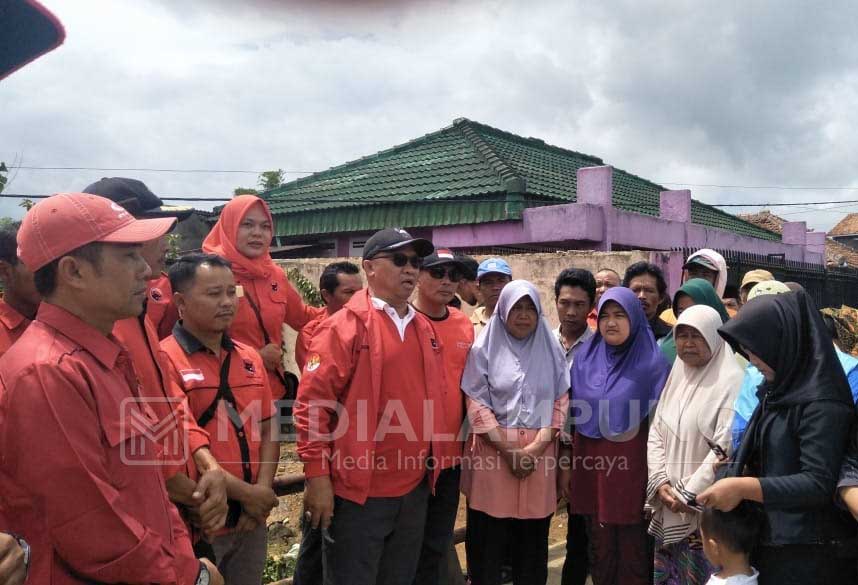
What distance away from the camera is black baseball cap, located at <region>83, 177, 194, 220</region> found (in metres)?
2.95

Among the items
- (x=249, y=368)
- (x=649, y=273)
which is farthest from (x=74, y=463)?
(x=649, y=273)

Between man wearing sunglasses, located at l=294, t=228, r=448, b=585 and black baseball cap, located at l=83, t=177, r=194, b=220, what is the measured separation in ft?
3.13

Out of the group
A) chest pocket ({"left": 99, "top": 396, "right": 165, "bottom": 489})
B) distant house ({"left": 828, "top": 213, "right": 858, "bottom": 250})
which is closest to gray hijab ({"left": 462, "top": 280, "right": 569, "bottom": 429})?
chest pocket ({"left": 99, "top": 396, "right": 165, "bottom": 489})

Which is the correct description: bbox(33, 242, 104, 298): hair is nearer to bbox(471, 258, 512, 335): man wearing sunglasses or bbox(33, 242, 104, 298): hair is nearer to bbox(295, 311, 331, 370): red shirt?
bbox(295, 311, 331, 370): red shirt

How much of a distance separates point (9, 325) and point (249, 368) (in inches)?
36.7

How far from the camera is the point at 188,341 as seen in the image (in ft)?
9.27

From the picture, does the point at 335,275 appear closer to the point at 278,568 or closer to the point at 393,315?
the point at 393,315

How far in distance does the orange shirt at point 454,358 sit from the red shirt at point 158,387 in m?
1.41

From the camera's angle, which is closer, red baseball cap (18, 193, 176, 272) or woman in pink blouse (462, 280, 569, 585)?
red baseball cap (18, 193, 176, 272)

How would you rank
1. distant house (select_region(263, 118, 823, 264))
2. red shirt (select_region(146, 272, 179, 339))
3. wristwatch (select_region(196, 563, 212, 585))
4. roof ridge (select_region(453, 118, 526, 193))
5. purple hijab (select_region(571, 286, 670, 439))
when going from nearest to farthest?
wristwatch (select_region(196, 563, 212, 585))
red shirt (select_region(146, 272, 179, 339))
purple hijab (select_region(571, 286, 670, 439))
distant house (select_region(263, 118, 823, 264))
roof ridge (select_region(453, 118, 526, 193))

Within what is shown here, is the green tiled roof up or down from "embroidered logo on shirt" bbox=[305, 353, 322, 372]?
up

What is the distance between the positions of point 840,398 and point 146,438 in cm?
233

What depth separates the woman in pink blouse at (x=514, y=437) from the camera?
3.52m

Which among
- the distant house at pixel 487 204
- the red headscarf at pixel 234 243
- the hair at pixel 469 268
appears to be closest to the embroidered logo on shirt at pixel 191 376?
the red headscarf at pixel 234 243
